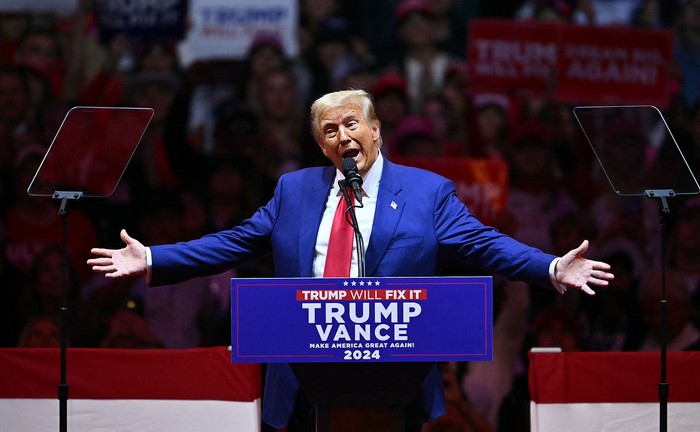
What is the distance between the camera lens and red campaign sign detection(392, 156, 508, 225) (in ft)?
19.9

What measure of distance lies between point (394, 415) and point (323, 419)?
7.7 inches

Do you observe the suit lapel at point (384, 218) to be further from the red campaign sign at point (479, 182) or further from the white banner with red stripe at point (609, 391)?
the red campaign sign at point (479, 182)

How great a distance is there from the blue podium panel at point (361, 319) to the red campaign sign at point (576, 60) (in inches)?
146

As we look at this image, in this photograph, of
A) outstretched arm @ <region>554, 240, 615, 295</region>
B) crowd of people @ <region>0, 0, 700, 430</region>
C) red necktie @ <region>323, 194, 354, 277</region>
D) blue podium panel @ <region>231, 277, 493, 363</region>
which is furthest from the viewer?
crowd of people @ <region>0, 0, 700, 430</region>

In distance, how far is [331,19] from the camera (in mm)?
6953

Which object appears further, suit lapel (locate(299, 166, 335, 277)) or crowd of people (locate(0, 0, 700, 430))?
crowd of people (locate(0, 0, 700, 430))

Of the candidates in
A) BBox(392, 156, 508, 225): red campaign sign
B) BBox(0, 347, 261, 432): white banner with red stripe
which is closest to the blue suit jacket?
BBox(0, 347, 261, 432): white banner with red stripe

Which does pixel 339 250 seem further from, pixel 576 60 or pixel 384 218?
pixel 576 60

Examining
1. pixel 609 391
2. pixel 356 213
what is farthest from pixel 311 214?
pixel 609 391

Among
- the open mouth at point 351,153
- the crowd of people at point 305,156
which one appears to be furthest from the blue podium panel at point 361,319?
the crowd of people at point 305,156

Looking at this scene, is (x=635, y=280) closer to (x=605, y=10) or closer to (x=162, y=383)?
(x=605, y=10)

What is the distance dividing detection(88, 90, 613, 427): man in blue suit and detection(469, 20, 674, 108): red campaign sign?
3082 millimetres

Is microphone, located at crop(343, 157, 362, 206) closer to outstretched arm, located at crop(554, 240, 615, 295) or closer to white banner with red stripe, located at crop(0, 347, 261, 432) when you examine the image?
outstretched arm, located at crop(554, 240, 615, 295)

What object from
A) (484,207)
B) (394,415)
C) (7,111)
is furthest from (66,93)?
(394,415)
